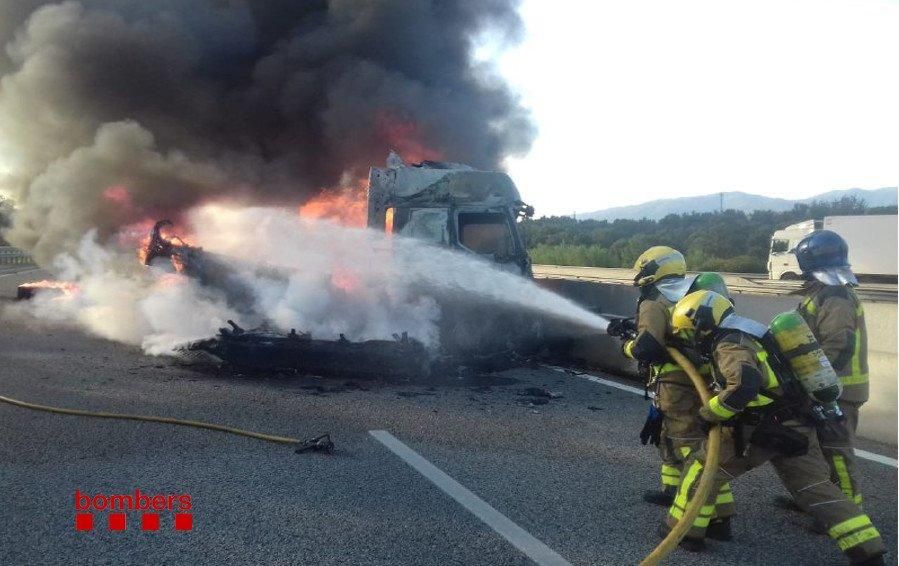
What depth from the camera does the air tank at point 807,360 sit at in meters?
3.38

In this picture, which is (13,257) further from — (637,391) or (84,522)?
(84,522)

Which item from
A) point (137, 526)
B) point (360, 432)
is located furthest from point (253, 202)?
point (137, 526)

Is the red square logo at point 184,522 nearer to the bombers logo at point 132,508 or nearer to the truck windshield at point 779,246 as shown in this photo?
the bombers logo at point 132,508

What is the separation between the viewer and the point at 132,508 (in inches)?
150

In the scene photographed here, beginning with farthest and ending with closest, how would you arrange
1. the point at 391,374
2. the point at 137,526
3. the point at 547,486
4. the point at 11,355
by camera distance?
1. the point at 11,355
2. the point at 391,374
3. the point at 547,486
4. the point at 137,526

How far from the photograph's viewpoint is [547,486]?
14.0ft

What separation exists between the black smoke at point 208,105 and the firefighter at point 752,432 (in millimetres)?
9311

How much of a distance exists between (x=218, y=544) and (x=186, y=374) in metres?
4.99

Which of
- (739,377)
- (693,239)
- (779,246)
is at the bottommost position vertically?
(739,377)

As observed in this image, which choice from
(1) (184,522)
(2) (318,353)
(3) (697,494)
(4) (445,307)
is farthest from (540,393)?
(1) (184,522)

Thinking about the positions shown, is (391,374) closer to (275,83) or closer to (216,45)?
(275,83)

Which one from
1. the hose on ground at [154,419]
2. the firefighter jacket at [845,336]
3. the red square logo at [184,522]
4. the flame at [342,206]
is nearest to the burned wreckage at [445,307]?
the flame at [342,206]

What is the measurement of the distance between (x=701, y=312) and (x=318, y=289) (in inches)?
239

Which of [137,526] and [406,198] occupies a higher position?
[406,198]
